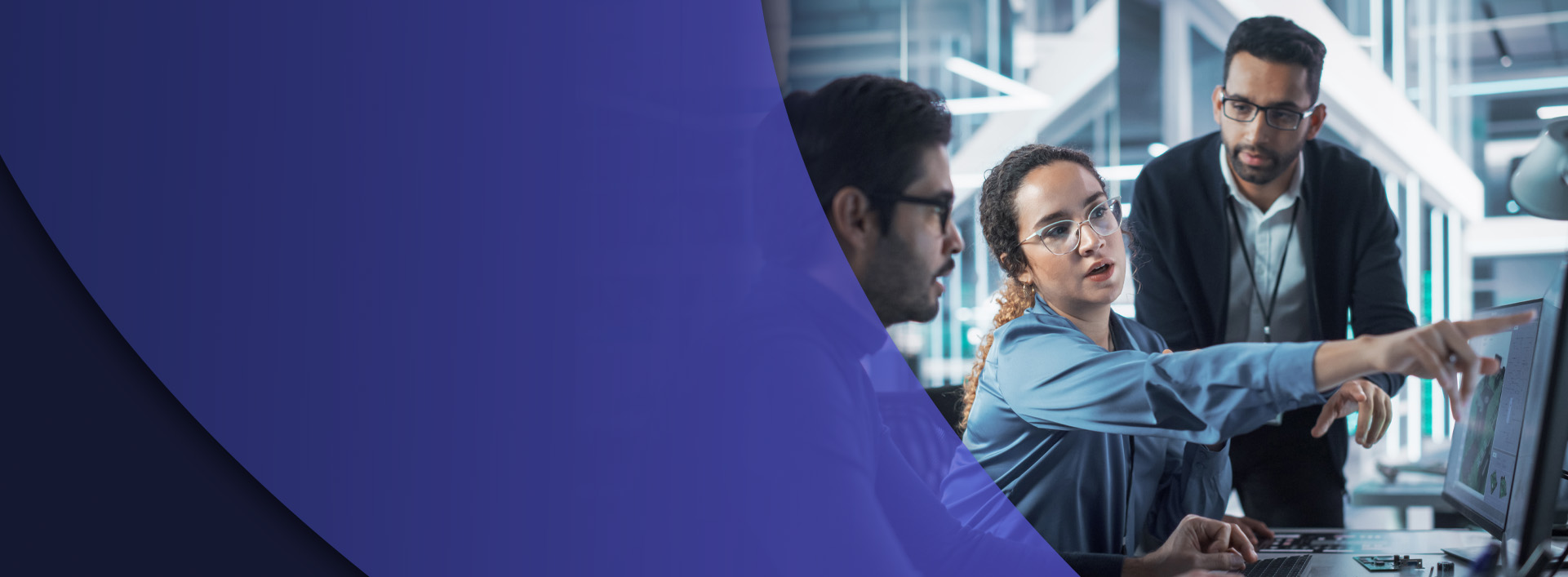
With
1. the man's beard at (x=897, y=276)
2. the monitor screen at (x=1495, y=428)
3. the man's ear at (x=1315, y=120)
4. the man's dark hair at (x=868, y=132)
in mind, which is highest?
the man's ear at (x=1315, y=120)

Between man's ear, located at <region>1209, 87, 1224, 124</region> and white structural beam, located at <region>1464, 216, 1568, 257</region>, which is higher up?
man's ear, located at <region>1209, 87, 1224, 124</region>

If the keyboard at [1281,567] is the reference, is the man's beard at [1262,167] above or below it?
above

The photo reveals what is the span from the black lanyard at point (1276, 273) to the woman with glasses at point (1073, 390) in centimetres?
43

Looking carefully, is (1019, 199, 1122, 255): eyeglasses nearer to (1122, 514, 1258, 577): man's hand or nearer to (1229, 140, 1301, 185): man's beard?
(1122, 514, 1258, 577): man's hand

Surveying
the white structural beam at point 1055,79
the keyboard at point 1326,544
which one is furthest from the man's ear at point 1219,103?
the white structural beam at point 1055,79

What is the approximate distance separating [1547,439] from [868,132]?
73 cm

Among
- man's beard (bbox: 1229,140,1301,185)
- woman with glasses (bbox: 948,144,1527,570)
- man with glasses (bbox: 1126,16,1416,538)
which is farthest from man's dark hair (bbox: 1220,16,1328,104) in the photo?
woman with glasses (bbox: 948,144,1527,570)

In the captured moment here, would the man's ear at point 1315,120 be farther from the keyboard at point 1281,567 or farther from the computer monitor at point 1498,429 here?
the keyboard at point 1281,567

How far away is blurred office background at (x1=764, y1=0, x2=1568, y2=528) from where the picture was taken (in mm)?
3078

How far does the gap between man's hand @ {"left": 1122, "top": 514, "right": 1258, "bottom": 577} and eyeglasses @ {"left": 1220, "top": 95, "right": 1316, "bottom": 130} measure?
2.68 feet

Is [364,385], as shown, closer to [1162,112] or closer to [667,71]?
[667,71]

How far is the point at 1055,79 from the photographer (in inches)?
163

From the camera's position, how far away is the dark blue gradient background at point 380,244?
4.36ft

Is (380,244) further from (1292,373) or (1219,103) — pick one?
(1219,103)
